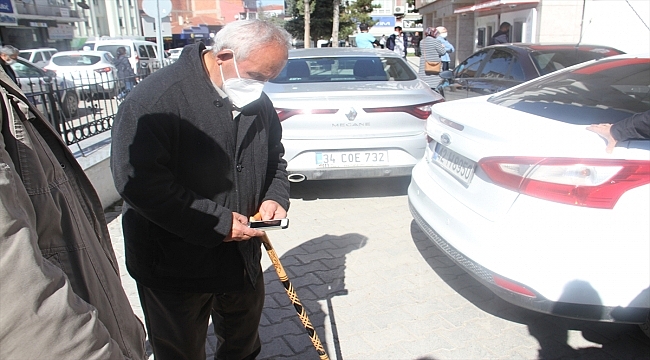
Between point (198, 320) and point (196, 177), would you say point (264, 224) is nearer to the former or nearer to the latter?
point (196, 177)

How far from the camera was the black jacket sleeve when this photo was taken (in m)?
2.32

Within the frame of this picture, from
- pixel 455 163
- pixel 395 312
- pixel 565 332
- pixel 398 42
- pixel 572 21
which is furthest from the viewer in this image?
pixel 398 42

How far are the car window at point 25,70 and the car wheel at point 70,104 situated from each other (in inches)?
278

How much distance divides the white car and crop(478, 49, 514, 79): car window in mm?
3304

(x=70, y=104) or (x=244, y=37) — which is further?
(x=70, y=104)

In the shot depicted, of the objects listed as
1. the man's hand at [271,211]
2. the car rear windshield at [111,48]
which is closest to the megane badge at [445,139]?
the man's hand at [271,211]

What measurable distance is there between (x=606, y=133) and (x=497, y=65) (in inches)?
169

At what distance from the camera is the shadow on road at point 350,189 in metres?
5.59

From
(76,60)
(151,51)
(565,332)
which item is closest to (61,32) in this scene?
(151,51)

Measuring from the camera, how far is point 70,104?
5.21 metres

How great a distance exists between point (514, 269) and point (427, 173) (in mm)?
1182

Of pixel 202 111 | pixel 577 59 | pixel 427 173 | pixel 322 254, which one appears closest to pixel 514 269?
pixel 427 173

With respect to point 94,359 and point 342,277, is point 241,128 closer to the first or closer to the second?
point 94,359

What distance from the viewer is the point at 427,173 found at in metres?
3.50
